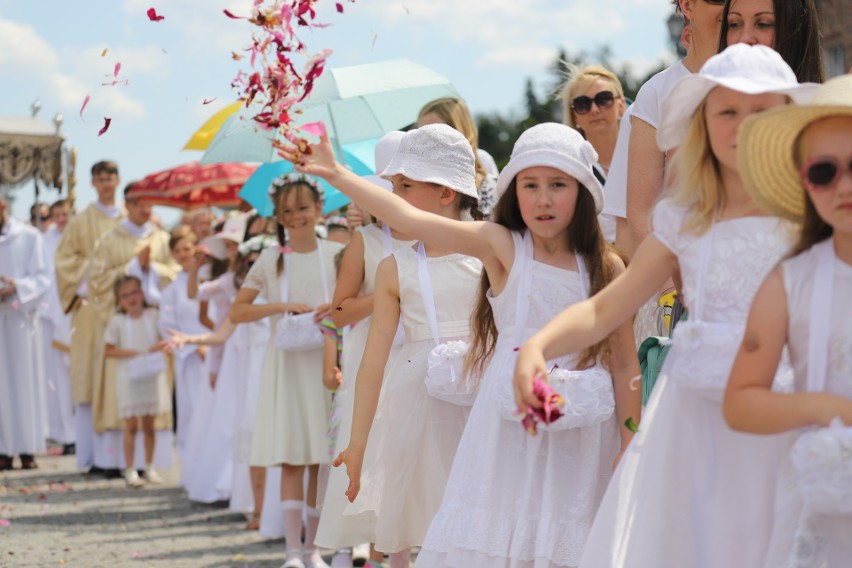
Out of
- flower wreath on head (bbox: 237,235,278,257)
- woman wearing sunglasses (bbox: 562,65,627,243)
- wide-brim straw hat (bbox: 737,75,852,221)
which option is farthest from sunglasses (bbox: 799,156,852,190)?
flower wreath on head (bbox: 237,235,278,257)

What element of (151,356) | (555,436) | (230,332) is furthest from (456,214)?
(151,356)

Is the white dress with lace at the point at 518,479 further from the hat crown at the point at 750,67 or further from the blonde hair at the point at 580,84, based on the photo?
the blonde hair at the point at 580,84

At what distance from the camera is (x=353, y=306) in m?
6.77

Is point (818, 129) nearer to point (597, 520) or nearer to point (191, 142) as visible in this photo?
point (597, 520)

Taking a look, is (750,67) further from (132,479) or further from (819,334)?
(132,479)

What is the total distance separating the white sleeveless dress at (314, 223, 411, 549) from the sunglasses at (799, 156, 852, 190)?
3.38 m

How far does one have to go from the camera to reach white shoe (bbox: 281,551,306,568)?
773 centimetres

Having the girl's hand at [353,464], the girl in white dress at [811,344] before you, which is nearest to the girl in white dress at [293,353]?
the girl's hand at [353,464]

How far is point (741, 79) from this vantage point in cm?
357

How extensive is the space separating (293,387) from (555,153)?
13.9 feet

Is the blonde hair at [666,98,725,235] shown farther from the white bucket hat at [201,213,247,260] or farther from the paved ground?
the white bucket hat at [201,213,247,260]

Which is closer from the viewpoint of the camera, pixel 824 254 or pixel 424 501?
pixel 824 254

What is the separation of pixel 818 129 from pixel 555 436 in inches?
63.8

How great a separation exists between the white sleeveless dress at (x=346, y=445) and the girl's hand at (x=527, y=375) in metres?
3.01
